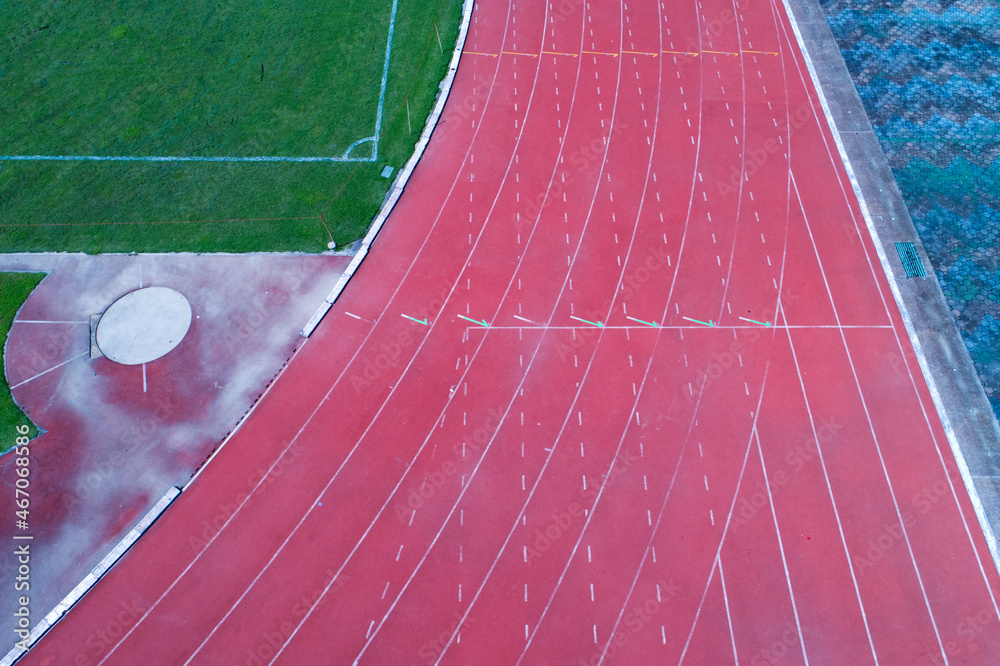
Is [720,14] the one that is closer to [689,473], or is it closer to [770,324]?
[770,324]

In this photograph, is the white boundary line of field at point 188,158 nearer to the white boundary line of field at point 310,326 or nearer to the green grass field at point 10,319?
the white boundary line of field at point 310,326

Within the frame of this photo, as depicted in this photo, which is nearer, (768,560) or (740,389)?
(768,560)

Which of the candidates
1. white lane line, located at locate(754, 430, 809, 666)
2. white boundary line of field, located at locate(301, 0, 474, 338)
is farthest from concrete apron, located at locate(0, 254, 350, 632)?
white lane line, located at locate(754, 430, 809, 666)

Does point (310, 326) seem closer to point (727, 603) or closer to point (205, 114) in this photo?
point (205, 114)

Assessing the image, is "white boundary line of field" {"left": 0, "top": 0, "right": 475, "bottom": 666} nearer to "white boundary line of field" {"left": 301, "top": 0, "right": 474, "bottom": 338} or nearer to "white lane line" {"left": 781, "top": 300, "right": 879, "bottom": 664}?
"white boundary line of field" {"left": 301, "top": 0, "right": 474, "bottom": 338}

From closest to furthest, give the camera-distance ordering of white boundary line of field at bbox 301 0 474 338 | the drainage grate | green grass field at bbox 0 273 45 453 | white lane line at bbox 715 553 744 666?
white lane line at bbox 715 553 744 666
green grass field at bbox 0 273 45 453
white boundary line of field at bbox 301 0 474 338
the drainage grate

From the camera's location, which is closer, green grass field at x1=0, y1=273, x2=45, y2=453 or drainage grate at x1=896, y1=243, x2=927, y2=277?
green grass field at x1=0, y1=273, x2=45, y2=453

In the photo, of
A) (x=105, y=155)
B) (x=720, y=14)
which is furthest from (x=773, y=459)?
(x=105, y=155)
